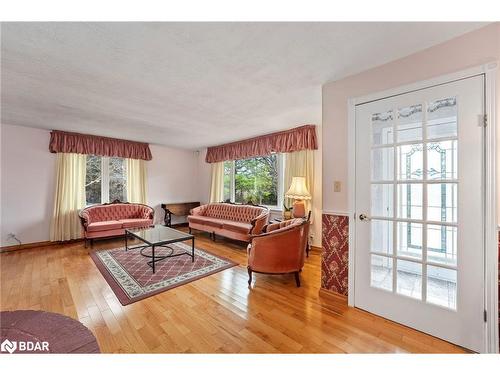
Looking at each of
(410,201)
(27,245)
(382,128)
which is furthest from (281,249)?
(27,245)

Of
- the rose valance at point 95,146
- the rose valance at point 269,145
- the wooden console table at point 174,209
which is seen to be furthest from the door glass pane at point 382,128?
the wooden console table at point 174,209

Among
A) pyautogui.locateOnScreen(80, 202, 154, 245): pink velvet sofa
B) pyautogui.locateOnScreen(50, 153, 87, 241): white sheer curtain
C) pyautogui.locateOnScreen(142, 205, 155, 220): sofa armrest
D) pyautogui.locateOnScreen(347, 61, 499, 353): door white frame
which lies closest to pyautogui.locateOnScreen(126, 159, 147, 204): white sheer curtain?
pyautogui.locateOnScreen(80, 202, 154, 245): pink velvet sofa

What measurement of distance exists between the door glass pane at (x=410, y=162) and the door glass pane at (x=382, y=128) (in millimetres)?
138

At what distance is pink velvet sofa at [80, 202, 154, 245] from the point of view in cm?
409

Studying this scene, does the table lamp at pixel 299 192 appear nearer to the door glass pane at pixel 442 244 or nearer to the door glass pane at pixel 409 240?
the door glass pane at pixel 409 240

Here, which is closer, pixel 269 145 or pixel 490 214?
pixel 490 214

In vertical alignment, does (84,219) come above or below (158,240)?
above

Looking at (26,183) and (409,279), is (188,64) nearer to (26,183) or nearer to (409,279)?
(409,279)

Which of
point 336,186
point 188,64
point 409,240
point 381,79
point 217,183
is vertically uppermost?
point 188,64

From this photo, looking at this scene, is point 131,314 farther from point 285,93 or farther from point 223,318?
point 285,93

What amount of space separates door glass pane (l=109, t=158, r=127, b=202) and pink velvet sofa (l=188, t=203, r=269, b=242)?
5.80ft

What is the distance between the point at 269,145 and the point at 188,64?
273 centimetres

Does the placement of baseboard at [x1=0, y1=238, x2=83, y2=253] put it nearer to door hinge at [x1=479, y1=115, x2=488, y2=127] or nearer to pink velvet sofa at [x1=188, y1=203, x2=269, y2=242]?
pink velvet sofa at [x1=188, y1=203, x2=269, y2=242]

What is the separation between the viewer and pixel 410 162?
5.90 ft
